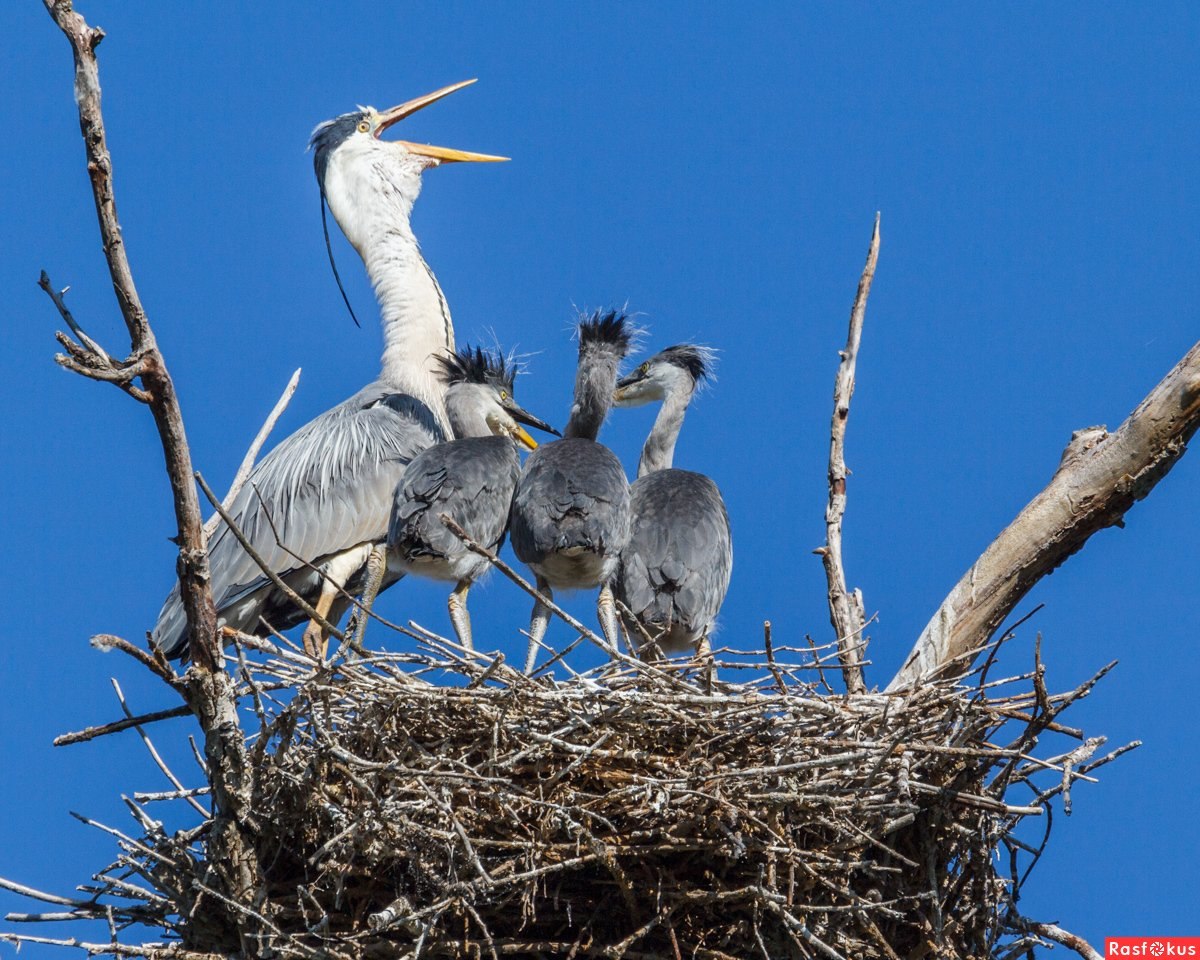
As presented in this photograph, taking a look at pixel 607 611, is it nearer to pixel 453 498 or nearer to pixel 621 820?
pixel 453 498

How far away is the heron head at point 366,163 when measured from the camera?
7977 mm

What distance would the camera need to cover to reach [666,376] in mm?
6652

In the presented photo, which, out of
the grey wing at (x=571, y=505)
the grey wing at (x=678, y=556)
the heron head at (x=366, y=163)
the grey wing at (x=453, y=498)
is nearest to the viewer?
the grey wing at (x=571, y=505)

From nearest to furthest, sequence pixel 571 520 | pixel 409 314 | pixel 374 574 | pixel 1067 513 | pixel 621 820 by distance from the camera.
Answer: pixel 621 820 → pixel 1067 513 → pixel 571 520 → pixel 374 574 → pixel 409 314

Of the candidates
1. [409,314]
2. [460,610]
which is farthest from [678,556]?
[409,314]

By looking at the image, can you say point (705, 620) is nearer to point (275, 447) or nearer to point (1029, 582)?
point (1029, 582)

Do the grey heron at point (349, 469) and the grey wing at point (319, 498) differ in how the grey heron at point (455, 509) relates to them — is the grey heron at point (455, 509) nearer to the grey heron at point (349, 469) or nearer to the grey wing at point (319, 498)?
the grey heron at point (349, 469)

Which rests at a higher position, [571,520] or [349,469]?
[349,469]

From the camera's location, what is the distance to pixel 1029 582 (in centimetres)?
451

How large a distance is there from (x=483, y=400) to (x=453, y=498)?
109 cm

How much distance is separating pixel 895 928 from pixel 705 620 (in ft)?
4.70

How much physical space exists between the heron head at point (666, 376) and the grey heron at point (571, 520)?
0.98m

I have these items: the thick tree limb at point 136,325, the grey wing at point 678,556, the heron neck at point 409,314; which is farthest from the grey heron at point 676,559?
the thick tree limb at point 136,325

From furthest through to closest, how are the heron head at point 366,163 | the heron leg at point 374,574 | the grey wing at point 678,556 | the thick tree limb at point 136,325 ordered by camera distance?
the heron head at point 366,163
the heron leg at point 374,574
the grey wing at point 678,556
the thick tree limb at point 136,325
